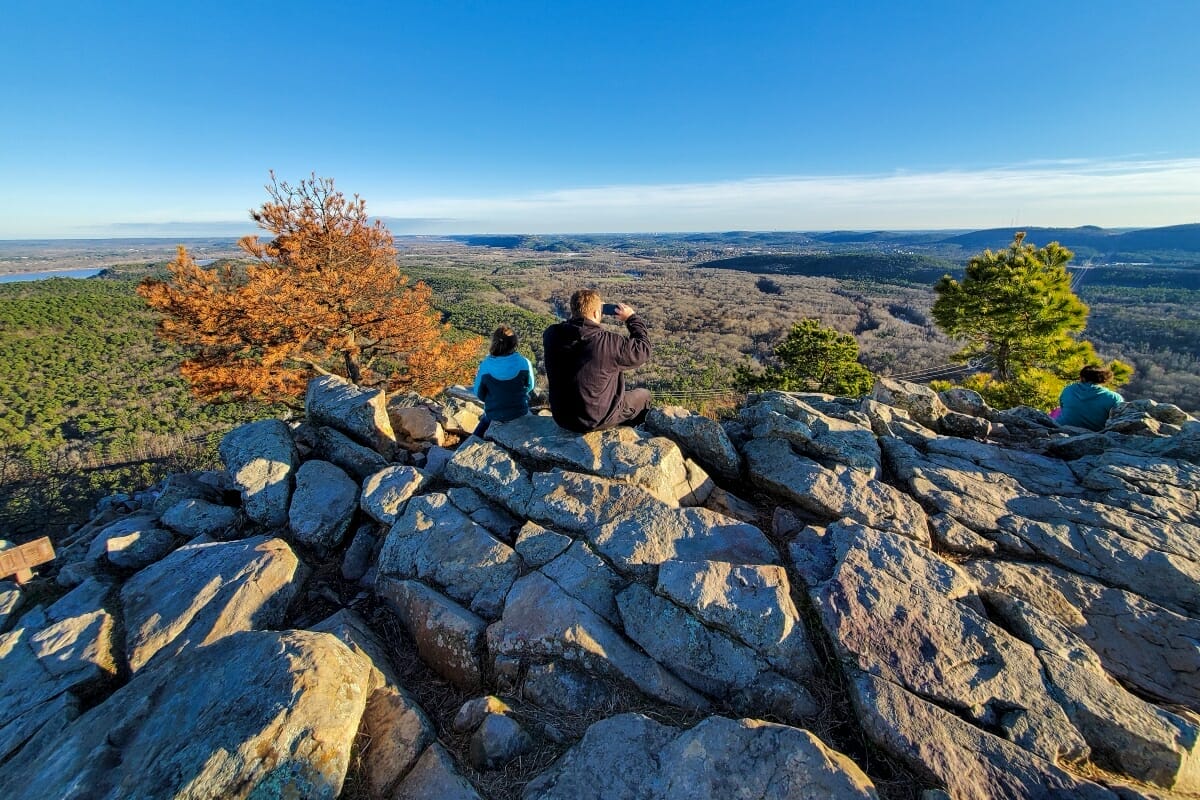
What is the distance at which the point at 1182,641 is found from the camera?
3744 millimetres

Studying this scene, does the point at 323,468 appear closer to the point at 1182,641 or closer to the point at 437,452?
the point at 437,452

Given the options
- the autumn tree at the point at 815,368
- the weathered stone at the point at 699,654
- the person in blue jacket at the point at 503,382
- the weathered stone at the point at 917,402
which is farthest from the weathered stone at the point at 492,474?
the autumn tree at the point at 815,368

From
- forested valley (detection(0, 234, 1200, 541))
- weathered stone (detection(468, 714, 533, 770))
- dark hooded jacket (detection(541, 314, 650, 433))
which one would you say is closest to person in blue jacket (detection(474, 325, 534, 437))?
dark hooded jacket (detection(541, 314, 650, 433))

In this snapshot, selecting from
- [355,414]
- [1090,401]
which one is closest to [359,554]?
[355,414]

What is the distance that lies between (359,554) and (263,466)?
7.06 ft

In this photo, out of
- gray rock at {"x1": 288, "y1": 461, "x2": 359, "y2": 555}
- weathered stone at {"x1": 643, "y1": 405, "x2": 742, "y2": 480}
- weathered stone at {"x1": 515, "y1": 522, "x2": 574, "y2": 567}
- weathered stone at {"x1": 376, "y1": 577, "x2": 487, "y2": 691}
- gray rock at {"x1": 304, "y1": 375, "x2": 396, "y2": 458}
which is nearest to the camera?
weathered stone at {"x1": 376, "y1": 577, "x2": 487, "y2": 691}

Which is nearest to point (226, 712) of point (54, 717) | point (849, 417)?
point (54, 717)

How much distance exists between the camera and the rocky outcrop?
3025 millimetres

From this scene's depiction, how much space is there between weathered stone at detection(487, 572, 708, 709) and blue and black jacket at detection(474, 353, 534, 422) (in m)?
2.97

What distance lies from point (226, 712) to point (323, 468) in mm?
3788

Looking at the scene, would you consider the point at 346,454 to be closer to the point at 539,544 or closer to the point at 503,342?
the point at 503,342

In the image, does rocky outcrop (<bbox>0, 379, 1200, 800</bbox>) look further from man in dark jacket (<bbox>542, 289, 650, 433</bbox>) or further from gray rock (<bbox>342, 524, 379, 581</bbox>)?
man in dark jacket (<bbox>542, 289, 650, 433</bbox>)

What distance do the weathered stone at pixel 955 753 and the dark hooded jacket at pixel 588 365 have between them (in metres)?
3.71

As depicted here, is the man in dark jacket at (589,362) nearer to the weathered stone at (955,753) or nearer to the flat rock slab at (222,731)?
the flat rock slab at (222,731)
